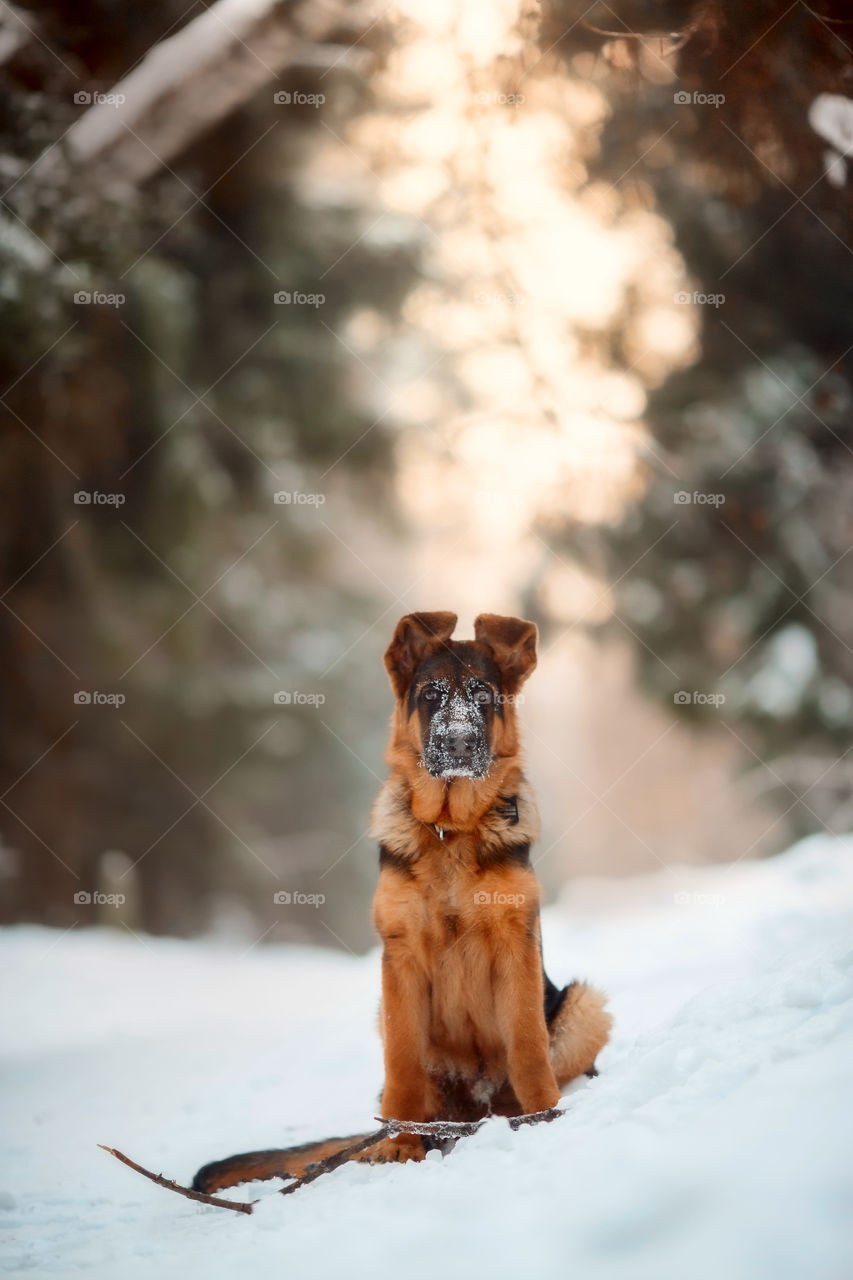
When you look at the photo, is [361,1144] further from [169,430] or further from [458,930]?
[169,430]

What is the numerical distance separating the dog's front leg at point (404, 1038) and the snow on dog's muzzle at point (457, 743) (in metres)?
0.83

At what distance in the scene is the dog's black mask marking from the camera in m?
4.19

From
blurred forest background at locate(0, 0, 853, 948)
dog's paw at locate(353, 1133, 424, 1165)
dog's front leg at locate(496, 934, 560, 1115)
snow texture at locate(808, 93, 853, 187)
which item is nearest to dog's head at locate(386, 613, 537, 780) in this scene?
dog's front leg at locate(496, 934, 560, 1115)

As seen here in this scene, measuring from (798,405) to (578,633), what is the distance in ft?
9.75

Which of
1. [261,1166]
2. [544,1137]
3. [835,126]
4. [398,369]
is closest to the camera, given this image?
[544,1137]

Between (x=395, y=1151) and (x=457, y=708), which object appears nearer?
(x=395, y=1151)

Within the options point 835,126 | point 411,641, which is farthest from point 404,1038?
point 835,126

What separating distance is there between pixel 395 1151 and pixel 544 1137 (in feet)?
3.38

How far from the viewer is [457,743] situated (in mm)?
4172

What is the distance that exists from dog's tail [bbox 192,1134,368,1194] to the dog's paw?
0.07m

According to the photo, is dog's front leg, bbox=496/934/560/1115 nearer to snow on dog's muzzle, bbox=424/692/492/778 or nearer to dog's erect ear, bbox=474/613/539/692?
snow on dog's muzzle, bbox=424/692/492/778

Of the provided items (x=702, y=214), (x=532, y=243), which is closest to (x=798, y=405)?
(x=702, y=214)

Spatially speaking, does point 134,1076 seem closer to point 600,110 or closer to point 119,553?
point 119,553

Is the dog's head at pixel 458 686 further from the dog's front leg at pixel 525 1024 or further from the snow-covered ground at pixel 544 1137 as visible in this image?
the snow-covered ground at pixel 544 1137
